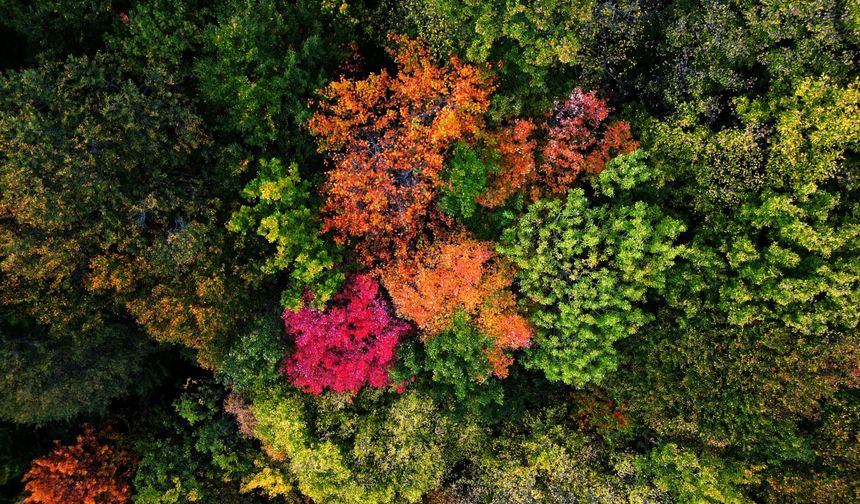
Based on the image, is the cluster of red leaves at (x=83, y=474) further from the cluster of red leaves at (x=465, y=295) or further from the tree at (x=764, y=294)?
the tree at (x=764, y=294)

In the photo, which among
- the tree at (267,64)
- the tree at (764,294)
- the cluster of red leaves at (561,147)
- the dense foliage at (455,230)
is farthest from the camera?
the cluster of red leaves at (561,147)

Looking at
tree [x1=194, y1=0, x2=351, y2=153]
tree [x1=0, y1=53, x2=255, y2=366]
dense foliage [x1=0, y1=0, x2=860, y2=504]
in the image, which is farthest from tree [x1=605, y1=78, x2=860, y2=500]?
tree [x1=0, y1=53, x2=255, y2=366]

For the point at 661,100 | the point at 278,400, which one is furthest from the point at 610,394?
the point at 278,400

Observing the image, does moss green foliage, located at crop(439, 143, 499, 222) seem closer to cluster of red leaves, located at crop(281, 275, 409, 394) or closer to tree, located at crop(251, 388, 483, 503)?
cluster of red leaves, located at crop(281, 275, 409, 394)

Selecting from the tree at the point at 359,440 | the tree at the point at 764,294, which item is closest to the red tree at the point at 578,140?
the tree at the point at 764,294

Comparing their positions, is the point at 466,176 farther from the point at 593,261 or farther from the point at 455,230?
the point at 593,261

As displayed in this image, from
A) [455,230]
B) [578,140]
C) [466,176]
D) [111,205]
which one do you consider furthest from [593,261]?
[111,205]
